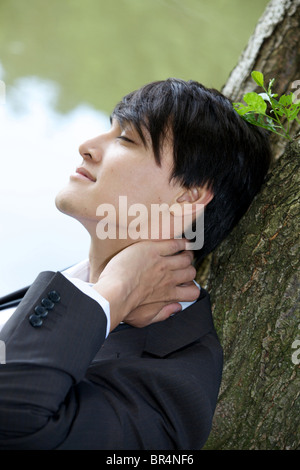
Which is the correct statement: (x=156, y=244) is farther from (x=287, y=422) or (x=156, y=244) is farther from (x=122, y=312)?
(x=287, y=422)

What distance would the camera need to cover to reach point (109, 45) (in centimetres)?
327

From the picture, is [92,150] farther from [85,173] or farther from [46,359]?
[46,359]

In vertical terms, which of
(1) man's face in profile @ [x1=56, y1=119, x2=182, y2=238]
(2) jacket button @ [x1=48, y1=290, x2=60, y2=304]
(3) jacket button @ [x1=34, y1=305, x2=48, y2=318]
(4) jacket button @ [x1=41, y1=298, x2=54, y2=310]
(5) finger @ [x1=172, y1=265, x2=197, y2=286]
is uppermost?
(1) man's face in profile @ [x1=56, y1=119, x2=182, y2=238]

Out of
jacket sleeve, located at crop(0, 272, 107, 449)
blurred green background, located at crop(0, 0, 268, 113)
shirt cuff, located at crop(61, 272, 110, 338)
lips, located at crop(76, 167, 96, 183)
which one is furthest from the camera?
blurred green background, located at crop(0, 0, 268, 113)

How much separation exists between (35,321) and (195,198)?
49 cm

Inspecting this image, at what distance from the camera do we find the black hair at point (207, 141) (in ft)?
4.07

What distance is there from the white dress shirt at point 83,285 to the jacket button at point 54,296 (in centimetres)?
5

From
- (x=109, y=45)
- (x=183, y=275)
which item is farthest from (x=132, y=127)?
(x=109, y=45)

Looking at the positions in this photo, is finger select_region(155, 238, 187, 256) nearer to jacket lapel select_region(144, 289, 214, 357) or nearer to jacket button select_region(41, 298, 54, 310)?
jacket lapel select_region(144, 289, 214, 357)

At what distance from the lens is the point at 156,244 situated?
1.22m

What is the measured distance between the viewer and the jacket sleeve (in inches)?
35.4

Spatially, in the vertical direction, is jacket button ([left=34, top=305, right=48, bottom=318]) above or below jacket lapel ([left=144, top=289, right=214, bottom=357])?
above

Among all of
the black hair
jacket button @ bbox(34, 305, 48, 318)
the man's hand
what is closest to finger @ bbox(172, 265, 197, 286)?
the man's hand

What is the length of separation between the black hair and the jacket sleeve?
0.40m
